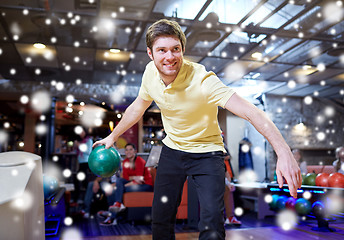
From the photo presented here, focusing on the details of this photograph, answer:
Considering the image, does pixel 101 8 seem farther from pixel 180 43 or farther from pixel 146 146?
pixel 146 146

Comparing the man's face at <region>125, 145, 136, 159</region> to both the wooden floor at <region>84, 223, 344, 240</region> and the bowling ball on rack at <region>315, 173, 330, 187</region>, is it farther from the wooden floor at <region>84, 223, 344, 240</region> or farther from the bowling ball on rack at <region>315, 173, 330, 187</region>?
the bowling ball on rack at <region>315, 173, 330, 187</region>

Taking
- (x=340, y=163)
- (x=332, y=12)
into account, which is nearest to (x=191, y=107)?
(x=340, y=163)

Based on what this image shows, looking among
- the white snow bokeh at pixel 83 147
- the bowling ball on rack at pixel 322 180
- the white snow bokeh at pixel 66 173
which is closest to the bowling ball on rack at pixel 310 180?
the bowling ball on rack at pixel 322 180

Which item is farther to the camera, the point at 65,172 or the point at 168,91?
the point at 65,172

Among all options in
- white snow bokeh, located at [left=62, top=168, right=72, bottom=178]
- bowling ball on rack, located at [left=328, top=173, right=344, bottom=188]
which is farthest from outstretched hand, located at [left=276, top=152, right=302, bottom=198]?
white snow bokeh, located at [left=62, top=168, right=72, bottom=178]

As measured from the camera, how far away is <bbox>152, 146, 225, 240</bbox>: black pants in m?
1.40

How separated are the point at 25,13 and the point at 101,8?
1058mm

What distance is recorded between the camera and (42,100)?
735cm

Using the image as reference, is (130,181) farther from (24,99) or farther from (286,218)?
(24,99)

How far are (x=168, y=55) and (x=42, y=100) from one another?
261 inches

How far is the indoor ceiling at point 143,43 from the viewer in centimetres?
430

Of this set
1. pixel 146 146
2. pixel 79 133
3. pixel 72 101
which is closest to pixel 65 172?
pixel 79 133

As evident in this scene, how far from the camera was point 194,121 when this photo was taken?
1.53 metres

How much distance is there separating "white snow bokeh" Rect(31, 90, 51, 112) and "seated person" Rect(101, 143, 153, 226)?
139 inches
